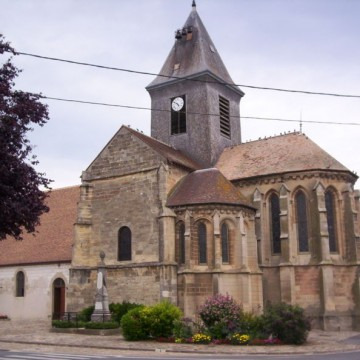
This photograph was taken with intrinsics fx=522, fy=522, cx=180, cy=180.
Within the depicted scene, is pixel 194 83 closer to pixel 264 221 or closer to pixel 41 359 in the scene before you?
pixel 264 221

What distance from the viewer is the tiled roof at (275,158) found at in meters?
28.0

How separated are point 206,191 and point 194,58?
11.9 m

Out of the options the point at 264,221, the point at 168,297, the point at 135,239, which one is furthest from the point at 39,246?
the point at 264,221

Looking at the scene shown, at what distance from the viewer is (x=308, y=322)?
18.3 meters

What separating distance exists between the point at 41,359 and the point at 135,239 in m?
13.3

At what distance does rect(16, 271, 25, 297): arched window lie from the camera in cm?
3384

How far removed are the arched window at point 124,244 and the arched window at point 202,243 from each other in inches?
154

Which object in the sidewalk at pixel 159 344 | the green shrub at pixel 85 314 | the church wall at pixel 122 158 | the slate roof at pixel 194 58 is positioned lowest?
the sidewalk at pixel 159 344

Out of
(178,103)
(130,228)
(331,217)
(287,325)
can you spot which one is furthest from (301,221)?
(178,103)

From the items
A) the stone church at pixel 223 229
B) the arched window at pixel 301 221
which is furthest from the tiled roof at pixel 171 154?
the arched window at pixel 301 221

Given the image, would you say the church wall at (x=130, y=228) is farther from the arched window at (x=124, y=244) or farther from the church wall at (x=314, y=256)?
the church wall at (x=314, y=256)

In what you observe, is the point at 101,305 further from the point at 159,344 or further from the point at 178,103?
the point at 178,103

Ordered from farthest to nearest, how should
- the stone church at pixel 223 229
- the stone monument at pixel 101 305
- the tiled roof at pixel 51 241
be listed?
the tiled roof at pixel 51 241
the stone church at pixel 223 229
the stone monument at pixel 101 305

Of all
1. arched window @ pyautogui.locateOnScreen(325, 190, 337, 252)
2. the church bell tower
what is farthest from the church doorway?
arched window @ pyautogui.locateOnScreen(325, 190, 337, 252)
